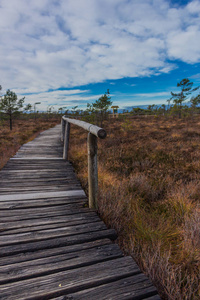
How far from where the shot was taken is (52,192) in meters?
3.25

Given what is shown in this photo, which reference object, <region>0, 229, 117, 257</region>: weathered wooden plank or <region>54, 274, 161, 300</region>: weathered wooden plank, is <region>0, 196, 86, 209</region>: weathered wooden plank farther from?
<region>54, 274, 161, 300</region>: weathered wooden plank

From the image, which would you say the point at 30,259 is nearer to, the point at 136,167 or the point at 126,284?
the point at 126,284

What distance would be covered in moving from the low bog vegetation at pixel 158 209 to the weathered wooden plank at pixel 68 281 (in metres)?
0.31

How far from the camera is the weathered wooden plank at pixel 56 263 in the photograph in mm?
1479

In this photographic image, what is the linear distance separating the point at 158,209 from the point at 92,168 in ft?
6.04

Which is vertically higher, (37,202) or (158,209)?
(37,202)

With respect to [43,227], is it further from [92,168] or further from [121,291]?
[121,291]

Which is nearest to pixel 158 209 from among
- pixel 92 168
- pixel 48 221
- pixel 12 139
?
pixel 92 168

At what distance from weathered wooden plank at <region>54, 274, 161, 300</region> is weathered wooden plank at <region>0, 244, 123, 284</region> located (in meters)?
0.28

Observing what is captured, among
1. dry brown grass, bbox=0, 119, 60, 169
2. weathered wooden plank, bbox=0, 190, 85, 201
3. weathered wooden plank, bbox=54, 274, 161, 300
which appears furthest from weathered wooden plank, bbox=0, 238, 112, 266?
dry brown grass, bbox=0, 119, 60, 169

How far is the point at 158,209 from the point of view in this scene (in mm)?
3412

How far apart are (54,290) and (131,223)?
1.53 meters

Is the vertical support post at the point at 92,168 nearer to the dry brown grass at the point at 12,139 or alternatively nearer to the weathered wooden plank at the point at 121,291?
the weathered wooden plank at the point at 121,291

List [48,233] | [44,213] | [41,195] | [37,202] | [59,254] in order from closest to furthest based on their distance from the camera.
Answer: [59,254]
[48,233]
[44,213]
[37,202]
[41,195]
